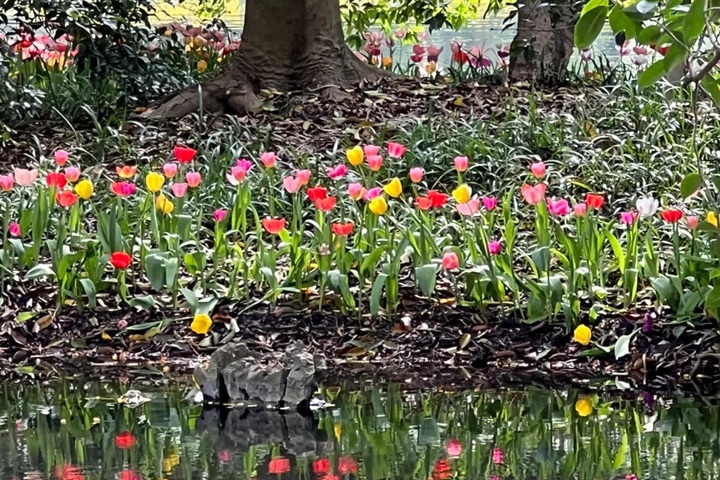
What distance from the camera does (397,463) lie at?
2.74 meters

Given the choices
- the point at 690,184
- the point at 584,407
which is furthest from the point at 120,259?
the point at 690,184

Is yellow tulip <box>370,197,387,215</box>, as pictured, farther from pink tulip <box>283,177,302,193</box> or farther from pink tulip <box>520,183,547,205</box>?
pink tulip <box>520,183,547,205</box>

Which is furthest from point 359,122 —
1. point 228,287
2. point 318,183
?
point 228,287

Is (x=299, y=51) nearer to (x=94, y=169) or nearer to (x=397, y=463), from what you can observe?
(x=94, y=169)

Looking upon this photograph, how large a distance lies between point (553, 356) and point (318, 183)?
204 centimetres

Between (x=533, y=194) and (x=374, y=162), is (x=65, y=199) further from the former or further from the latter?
(x=533, y=194)

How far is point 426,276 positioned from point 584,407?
39.3 inches

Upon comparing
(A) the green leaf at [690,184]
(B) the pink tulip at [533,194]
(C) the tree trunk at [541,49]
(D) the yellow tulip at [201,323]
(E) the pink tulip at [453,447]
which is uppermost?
(C) the tree trunk at [541,49]

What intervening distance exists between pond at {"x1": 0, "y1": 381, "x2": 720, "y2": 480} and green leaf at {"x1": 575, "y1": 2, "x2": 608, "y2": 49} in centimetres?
97

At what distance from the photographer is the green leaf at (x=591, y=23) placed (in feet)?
7.42

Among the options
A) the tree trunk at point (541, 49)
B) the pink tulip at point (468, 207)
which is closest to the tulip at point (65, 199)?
the pink tulip at point (468, 207)

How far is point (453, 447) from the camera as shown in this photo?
9.41 ft

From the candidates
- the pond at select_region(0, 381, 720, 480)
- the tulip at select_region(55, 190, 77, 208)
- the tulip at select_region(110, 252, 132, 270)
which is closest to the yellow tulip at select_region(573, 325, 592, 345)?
the pond at select_region(0, 381, 720, 480)

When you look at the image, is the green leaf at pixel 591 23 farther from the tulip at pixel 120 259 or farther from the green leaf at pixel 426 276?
the tulip at pixel 120 259
